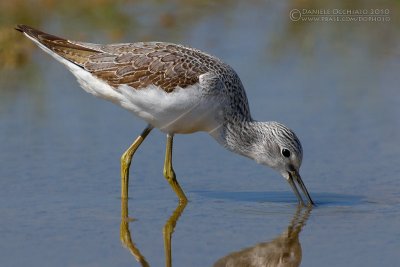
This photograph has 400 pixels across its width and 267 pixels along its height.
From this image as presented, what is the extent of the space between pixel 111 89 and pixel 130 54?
453 millimetres

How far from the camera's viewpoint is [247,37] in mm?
15391

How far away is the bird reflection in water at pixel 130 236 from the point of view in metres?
8.50

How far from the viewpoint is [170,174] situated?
10516 millimetres

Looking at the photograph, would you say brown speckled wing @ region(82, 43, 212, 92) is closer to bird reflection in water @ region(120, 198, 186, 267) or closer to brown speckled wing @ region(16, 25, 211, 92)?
brown speckled wing @ region(16, 25, 211, 92)

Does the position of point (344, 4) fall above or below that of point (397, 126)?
above

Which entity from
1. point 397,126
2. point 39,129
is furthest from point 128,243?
point 397,126

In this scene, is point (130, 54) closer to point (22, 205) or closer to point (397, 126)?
point (22, 205)

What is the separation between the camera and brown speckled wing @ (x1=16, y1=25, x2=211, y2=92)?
1009 centimetres

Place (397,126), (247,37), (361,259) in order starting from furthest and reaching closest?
1. (247,37)
2. (397,126)
3. (361,259)

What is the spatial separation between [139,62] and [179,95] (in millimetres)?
680

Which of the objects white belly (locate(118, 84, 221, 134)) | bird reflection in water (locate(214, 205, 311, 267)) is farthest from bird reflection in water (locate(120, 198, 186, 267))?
white belly (locate(118, 84, 221, 134))

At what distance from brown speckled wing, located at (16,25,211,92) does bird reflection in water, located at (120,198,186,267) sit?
3.96 feet

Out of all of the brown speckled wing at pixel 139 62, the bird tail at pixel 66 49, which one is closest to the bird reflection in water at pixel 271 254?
the brown speckled wing at pixel 139 62

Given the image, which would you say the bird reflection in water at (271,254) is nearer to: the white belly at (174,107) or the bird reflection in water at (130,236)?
the bird reflection in water at (130,236)
